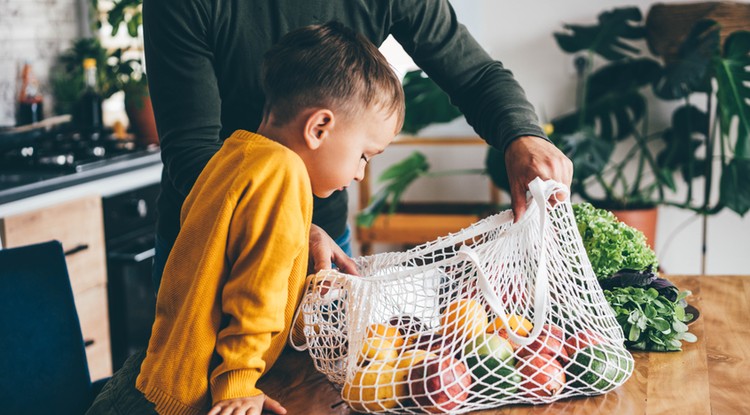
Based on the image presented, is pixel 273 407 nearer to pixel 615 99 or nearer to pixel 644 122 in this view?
pixel 615 99

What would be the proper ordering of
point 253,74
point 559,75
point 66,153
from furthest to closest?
point 559,75
point 66,153
point 253,74

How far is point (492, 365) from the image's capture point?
93 centimetres

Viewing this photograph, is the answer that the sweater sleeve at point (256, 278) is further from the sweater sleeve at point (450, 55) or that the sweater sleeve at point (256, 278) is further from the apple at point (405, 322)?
the sweater sleeve at point (450, 55)

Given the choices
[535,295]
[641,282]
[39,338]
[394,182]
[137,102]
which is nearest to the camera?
[535,295]

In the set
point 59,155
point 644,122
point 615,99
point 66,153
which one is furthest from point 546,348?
point 644,122

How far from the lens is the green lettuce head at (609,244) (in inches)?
48.4

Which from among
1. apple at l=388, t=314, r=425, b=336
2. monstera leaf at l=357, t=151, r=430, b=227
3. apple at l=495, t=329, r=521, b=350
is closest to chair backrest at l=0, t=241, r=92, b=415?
apple at l=388, t=314, r=425, b=336

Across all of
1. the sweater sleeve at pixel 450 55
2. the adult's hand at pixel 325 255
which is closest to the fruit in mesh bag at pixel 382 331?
the adult's hand at pixel 325 255

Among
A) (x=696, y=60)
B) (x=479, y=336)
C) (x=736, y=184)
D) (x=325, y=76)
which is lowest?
(x=736, y=184)

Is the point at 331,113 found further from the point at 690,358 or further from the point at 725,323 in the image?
the point at 725,323

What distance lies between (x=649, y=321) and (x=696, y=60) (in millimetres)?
2389

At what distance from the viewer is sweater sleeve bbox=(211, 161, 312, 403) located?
97 cm

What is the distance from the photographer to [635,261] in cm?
126

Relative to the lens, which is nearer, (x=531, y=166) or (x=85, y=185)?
(x=531, y=166)
